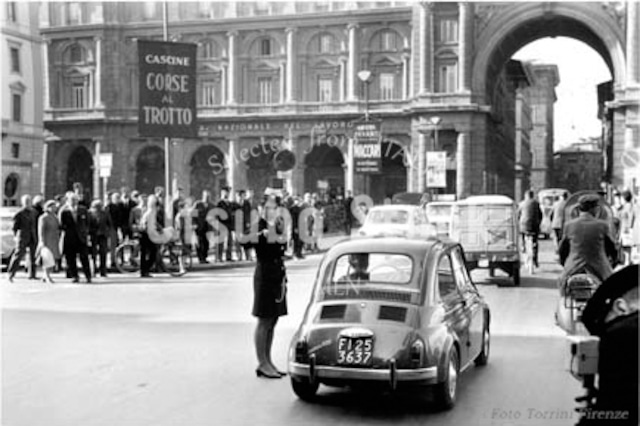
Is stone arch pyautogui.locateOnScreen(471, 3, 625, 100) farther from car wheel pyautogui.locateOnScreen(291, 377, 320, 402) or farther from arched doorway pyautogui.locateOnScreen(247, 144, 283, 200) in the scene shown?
car wheel pyautogui.locateOnScreen(291, 377, 320, 402)

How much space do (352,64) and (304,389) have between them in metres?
57.8

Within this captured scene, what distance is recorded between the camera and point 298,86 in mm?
65438

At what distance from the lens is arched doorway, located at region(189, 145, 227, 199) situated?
68.2 metres

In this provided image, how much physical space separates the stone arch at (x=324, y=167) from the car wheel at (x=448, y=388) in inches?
2291

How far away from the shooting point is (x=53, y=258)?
1845 centimetres

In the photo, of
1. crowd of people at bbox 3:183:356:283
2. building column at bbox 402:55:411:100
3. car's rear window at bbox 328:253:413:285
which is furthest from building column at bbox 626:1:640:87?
car's rear window at bbox 328:253:413:285

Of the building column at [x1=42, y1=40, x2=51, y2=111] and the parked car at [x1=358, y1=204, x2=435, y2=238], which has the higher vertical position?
the building column at [x1=42, y1=40, x2=51, y2=111]

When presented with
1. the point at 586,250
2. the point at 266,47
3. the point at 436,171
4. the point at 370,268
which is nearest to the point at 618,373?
the point at 370,268

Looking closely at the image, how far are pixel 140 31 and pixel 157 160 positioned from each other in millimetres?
10522

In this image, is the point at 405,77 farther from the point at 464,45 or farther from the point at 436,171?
the point at 436,171

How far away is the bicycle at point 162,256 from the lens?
20.4 metres

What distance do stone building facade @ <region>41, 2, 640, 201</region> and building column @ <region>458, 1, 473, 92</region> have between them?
10 centimetres

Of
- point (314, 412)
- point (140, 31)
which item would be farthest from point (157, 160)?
point (314, 412)

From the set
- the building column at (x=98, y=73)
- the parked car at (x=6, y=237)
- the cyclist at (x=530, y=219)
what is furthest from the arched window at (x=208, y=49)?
the cyclist at (x=530, y=219)
